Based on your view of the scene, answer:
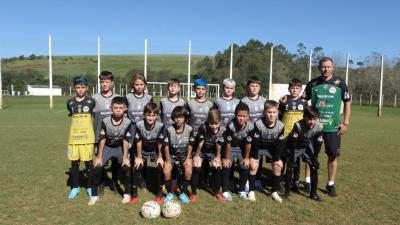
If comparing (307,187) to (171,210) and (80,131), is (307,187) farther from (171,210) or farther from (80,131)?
(80,131)

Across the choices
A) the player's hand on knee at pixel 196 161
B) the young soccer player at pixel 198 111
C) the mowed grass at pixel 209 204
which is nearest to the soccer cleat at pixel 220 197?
the mowed grass at pixel 209 204

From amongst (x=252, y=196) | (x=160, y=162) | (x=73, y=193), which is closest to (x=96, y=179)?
(x=73, y=193)

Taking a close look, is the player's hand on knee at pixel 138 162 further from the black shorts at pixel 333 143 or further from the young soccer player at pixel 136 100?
the black shorts at pixel 333 143

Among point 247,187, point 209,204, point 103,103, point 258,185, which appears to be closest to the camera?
point 209,204

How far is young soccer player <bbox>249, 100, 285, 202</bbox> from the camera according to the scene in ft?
16.7

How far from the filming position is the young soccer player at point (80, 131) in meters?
5.13

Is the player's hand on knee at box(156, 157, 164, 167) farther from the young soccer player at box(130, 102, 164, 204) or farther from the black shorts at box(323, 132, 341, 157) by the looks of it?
the black shorts at box(323, 132, 341, 157)

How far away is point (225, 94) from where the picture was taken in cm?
561

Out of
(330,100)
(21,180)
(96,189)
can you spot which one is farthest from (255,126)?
(21,180)

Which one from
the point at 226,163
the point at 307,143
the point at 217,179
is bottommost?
the point at 217,179

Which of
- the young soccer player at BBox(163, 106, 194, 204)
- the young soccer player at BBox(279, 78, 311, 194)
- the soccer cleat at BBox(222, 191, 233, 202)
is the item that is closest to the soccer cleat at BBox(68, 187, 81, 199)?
the young soccer player at BBox(163, 106, 194, 204)

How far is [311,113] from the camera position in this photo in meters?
5.01

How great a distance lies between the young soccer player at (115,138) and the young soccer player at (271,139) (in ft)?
5.96

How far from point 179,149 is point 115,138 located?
36.8 inches
